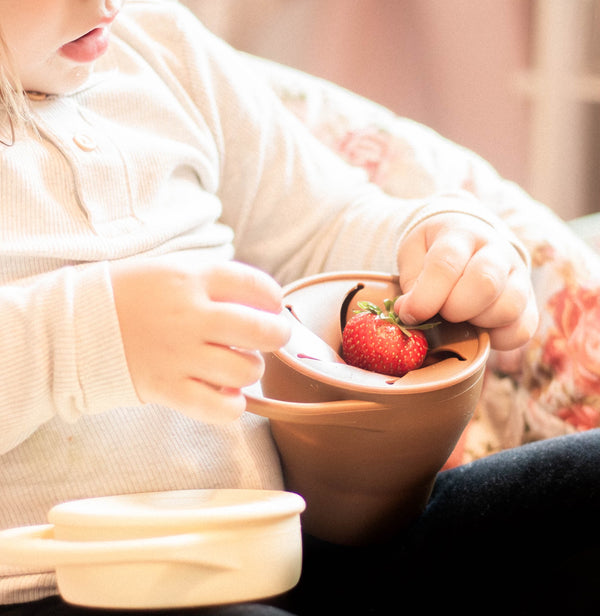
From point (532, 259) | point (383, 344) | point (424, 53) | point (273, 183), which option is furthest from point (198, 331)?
point (424, 53)

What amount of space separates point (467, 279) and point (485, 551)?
22cm

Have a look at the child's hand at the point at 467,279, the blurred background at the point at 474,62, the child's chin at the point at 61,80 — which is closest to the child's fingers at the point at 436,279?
the child's hand at the point at 467,279

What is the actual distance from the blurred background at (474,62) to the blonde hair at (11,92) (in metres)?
0.84

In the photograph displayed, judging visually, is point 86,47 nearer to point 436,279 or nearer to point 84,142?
point 84,142

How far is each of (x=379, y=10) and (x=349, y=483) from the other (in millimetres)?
1144

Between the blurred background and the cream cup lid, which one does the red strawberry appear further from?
the blurred background

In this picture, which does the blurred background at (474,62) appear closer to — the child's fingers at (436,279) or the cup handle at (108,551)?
the child's fingers at (436,279)

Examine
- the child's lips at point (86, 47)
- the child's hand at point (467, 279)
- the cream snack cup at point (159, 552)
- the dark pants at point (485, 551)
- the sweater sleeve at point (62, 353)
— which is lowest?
the dark pants at point (485, 551)

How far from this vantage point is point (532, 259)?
32.5 inches

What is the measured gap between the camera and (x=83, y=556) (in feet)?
1.36

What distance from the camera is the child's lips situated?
1.85ft

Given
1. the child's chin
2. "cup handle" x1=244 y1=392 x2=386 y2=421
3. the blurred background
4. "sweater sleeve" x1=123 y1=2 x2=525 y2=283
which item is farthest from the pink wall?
"cup handle" x1=244 y1=392 x2=386 y2=421

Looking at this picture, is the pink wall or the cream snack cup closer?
the cream snack cup

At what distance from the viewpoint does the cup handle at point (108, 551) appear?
1.36 ft
